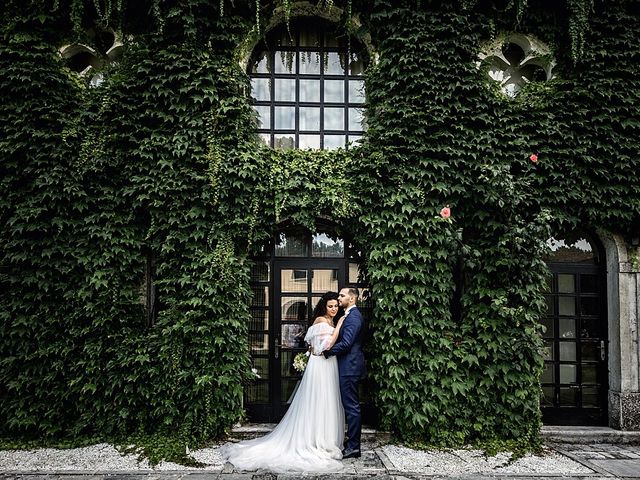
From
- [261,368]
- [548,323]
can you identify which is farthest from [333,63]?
[548,323]

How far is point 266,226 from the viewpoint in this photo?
7078 mm

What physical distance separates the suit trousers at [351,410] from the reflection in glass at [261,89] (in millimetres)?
4597

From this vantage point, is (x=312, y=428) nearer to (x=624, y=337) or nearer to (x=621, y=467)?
(x=621, y=467)

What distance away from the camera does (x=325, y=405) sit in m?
6.15

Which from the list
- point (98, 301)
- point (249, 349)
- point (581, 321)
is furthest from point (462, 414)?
point (98, 301)

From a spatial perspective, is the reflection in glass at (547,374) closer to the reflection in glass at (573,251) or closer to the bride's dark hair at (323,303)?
the reflection in glass at (573,251)

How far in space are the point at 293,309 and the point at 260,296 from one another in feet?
1.83

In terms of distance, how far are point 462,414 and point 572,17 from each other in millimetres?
6190

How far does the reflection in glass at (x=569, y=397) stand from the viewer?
7.53 meters

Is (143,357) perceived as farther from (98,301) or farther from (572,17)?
(572,17)

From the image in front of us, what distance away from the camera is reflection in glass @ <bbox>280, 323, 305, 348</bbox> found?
7359mm

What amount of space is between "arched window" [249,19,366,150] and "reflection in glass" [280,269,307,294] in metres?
2.07

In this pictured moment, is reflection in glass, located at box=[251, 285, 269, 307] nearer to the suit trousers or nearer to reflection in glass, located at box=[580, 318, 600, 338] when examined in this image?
the suit trousers

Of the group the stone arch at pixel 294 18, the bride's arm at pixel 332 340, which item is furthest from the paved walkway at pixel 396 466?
the stone arch at pixel 294 18
